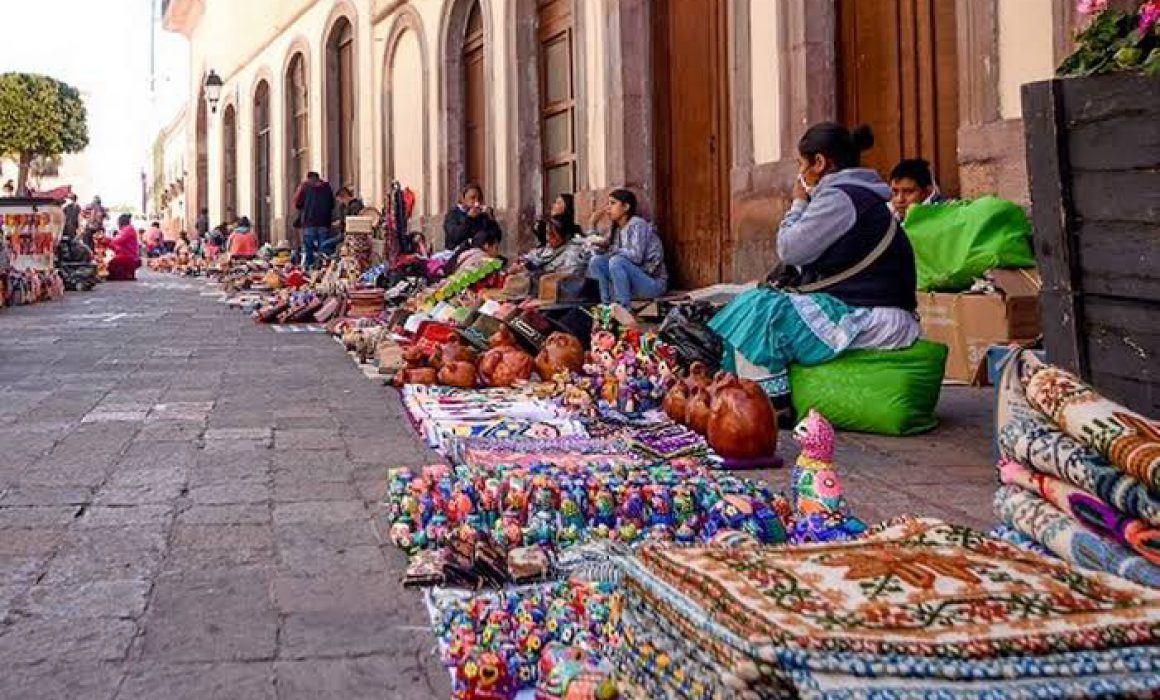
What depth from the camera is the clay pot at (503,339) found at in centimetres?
667

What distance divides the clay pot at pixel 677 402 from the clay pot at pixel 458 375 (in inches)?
65.6

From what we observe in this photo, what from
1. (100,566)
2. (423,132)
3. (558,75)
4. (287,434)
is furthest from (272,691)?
(423,132)

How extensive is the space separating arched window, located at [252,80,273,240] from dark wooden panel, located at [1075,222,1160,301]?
25.3m

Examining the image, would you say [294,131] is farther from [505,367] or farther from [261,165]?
[505,367]

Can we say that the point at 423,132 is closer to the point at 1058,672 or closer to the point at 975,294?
the point at 975,294

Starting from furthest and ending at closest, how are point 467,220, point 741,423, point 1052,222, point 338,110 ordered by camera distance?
1. point 338,110
2. point 467,220
3. point 741,423
4. point 1052,222

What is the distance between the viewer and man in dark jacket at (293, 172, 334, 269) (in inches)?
722

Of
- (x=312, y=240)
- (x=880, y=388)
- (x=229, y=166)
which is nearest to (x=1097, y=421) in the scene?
(x=880, y=388)

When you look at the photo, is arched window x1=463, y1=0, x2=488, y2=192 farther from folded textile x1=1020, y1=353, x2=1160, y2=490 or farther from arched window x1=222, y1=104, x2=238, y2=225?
arched window x1=222, y1=104, x2=238, y2=225

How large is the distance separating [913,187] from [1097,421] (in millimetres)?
5159

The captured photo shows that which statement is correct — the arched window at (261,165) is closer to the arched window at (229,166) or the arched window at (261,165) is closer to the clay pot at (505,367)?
the arched window at (229,166)

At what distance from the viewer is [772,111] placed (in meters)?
8.64

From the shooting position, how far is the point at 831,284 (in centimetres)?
536

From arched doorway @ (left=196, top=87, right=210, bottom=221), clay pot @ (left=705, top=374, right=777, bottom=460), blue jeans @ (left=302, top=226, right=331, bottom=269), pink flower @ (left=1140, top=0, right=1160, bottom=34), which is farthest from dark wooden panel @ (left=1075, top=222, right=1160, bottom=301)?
arched doorway @ (left=196, top=87, right=210, bottom=221)
